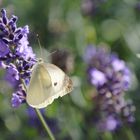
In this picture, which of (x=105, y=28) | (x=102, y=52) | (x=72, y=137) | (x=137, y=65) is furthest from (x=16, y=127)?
(x=105, y=28)

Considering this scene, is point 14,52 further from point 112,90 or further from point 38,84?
point 112,90

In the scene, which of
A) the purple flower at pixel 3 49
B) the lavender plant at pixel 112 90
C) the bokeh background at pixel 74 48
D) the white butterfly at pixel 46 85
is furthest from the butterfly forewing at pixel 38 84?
the bokeh background at pixel 74 48

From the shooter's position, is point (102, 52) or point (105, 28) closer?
point (102, 52)

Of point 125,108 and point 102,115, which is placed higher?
point 125,108

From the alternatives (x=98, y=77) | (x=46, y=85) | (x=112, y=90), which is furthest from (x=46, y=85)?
(x=98, y=77)

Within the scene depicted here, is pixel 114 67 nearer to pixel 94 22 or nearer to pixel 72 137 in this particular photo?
pixel 72 137

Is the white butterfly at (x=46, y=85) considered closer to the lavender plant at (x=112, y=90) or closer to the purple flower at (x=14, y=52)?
the purple flower at (x=14, y=52)

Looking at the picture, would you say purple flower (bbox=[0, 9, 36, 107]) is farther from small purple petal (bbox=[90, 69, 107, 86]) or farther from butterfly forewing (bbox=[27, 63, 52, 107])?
small purple petal (bbox=[90, 69, 107, 86])
